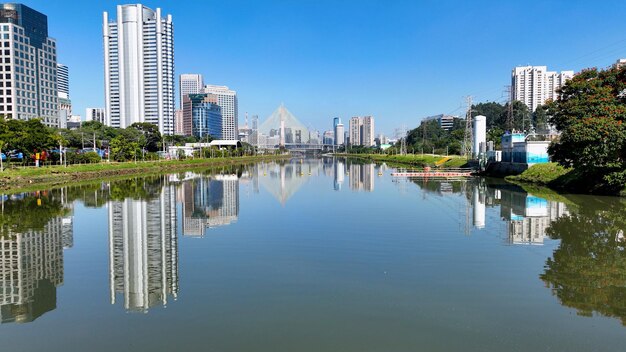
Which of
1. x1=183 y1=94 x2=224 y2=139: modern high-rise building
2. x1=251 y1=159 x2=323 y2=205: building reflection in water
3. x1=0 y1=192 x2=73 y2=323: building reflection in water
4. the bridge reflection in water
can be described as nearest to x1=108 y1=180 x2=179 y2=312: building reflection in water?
the bridge reflection in water

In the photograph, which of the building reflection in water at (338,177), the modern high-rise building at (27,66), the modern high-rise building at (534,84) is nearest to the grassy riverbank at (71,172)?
the building reflection in water at (338,177)

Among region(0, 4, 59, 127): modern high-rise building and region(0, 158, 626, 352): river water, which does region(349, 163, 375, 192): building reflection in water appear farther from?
region(0, 4, 59, 127): modern high-rise building

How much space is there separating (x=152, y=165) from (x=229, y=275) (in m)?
45.1

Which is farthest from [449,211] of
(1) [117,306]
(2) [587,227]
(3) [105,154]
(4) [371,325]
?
(3) [105,154]

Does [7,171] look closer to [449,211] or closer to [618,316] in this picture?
[449,211]

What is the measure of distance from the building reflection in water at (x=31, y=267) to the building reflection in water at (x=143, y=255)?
1.09 meters

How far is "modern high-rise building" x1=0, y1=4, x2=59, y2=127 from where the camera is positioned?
6675 cm

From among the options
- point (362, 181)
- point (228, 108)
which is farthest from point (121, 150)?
point (228, 108)

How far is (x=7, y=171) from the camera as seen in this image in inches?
1211

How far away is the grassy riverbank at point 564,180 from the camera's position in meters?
22.9

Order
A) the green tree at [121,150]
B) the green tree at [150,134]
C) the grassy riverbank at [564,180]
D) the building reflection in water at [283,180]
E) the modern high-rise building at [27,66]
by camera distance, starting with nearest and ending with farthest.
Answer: the grassy riverbank at [564,180]
the building reflection in water at [283,180]
the green tree at [121,150]
the modern high-rise building at [27,66]
the green tree at [150,134]

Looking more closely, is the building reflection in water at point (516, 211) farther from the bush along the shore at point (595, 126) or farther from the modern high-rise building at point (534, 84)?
the modern high-rise building at point (534, 84)

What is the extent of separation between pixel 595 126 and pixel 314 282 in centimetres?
1657

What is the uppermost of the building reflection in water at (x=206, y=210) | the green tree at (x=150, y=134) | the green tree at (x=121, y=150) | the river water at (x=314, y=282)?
the green tree at (x=150, y=134)
